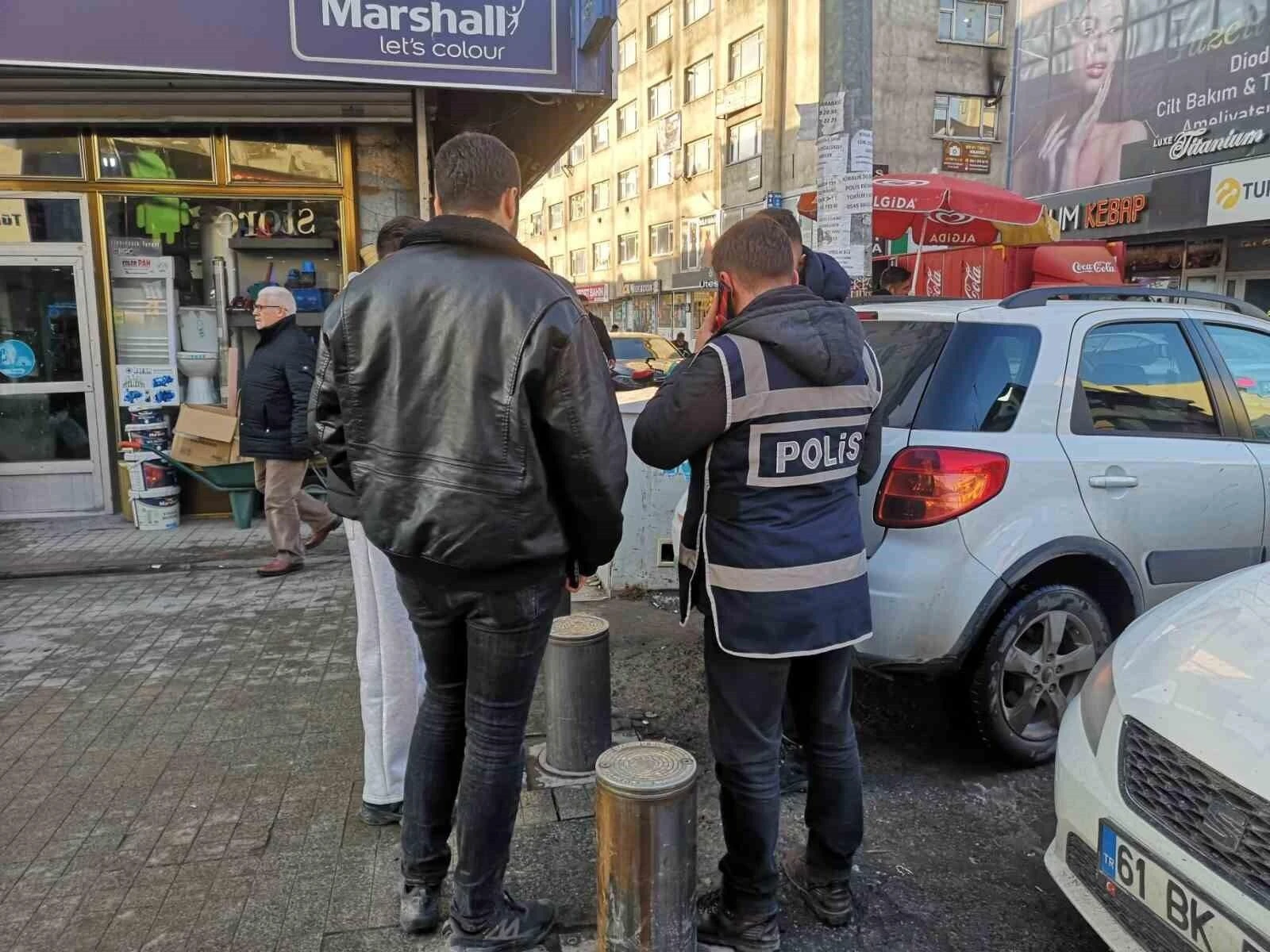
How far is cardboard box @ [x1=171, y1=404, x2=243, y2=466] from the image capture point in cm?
698

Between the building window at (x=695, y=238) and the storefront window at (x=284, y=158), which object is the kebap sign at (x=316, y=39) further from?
the building window at (x=695, y=238)

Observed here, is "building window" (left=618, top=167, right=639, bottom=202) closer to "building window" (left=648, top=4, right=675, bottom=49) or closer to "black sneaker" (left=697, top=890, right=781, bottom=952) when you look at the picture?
"building window" (left=648, top=4, right=675, bottom=49)

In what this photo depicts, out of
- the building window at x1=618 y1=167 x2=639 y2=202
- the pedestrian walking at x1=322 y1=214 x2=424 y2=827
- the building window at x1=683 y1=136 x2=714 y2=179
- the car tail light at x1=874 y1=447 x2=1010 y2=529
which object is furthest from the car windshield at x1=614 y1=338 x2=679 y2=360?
the building window at x1=618 y1=167 x2=639 y2=202

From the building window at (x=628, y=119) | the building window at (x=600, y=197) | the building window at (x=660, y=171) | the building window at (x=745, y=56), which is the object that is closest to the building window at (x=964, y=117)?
the building window at (x=745, y=56)

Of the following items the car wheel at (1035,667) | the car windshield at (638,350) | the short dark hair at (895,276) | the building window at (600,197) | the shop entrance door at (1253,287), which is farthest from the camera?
the building window at (600,197)

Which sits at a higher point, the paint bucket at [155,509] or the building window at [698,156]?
the building window at [698,156]

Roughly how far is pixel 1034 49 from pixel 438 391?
1908cm

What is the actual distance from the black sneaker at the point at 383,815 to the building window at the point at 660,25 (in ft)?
124

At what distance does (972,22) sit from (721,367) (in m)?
31.5

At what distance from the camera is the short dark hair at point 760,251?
8.04ft

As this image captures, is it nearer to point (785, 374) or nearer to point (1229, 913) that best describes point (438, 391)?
point (785, 374)

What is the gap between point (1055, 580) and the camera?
3527 mm

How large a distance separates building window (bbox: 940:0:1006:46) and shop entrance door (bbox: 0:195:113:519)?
91.2 feet

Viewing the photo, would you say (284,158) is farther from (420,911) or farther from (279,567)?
(420,911)
